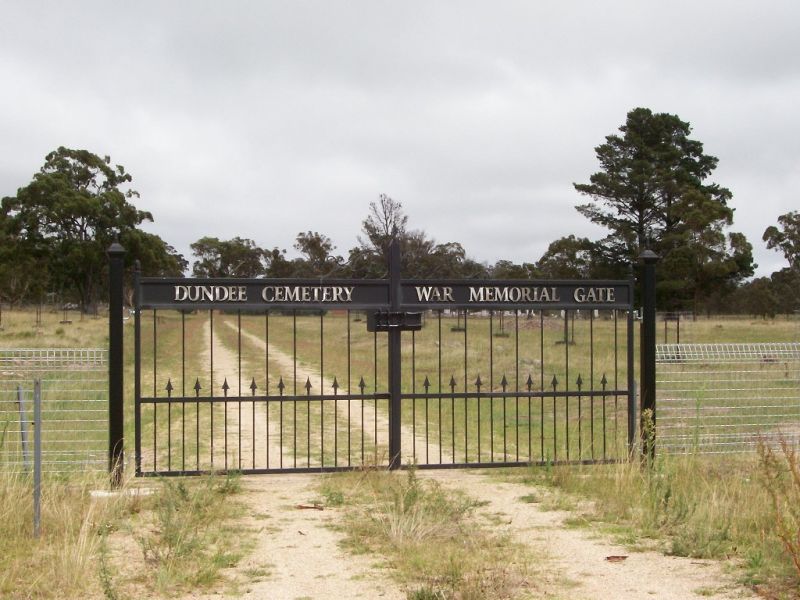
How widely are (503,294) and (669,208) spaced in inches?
1846

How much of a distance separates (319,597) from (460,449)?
6.64 m

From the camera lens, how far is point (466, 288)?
9078mm

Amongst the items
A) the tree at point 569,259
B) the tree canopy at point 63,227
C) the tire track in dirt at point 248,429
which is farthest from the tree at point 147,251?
the tire track in dirt at point 248,429

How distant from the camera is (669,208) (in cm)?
5291

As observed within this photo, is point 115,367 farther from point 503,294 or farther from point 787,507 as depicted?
point 787,507

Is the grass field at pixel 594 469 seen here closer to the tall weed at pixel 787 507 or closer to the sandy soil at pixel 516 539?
the tall weed at pixel 787 507

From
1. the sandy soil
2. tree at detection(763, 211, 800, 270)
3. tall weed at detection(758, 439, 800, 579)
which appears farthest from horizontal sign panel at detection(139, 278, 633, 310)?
tree at detection(763, 211, 800, 270)

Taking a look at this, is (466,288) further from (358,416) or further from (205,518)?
(358,416)

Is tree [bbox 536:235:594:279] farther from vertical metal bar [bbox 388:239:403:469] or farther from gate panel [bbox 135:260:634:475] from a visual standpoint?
vertical metal bar [bbox 388:239:403:469]

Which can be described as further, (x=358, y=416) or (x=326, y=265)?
(x=358, y=416)

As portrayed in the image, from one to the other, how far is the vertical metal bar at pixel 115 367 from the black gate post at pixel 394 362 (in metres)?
2.70

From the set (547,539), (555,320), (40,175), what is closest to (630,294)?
(547,539)

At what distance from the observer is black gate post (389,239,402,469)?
8.84m

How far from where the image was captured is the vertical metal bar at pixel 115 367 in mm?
8109
